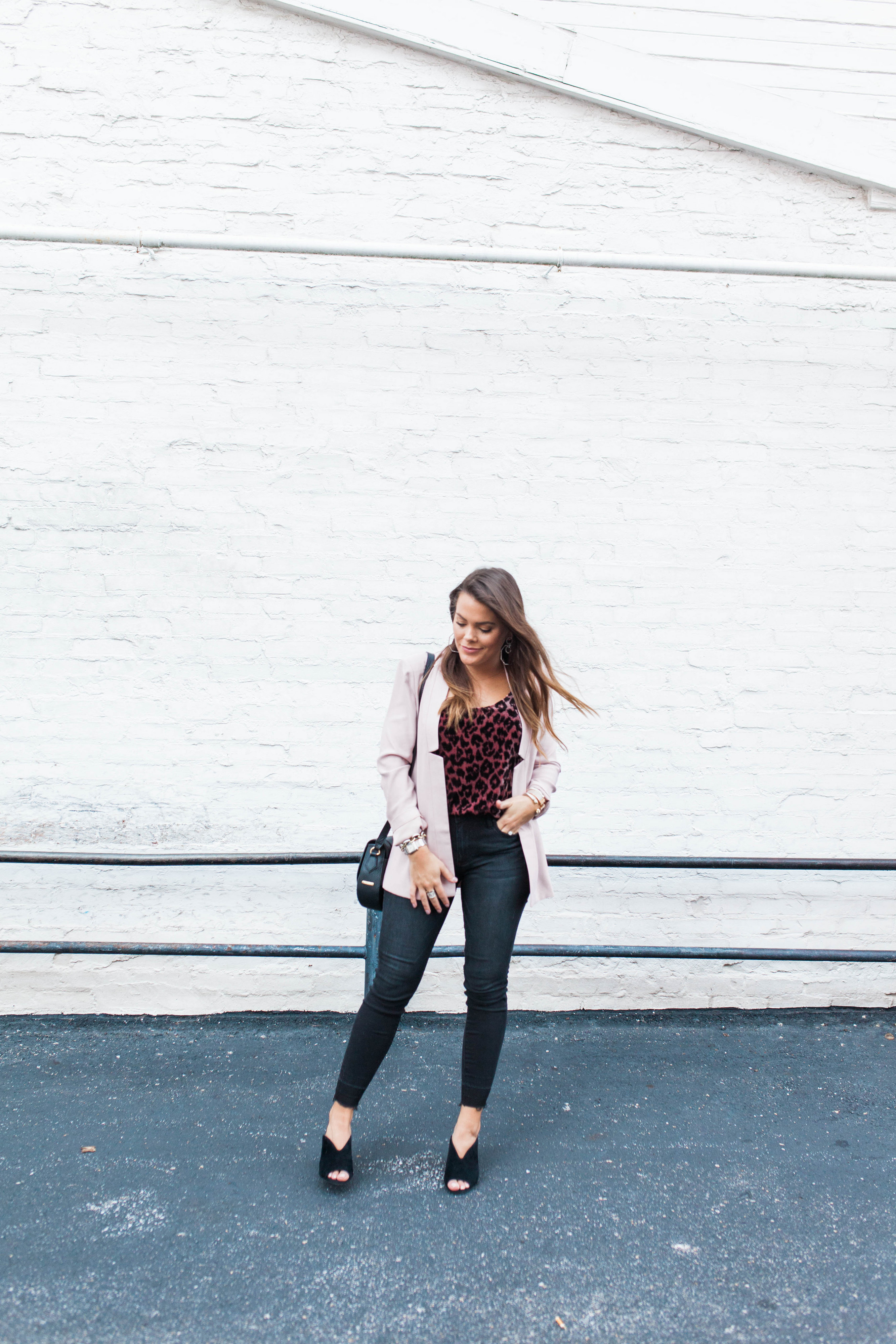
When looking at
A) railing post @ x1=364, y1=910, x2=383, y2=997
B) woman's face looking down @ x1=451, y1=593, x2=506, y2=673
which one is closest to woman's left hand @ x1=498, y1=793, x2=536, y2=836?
woman's face looking down @ x1=451, y1=593, x2=506, y2=673

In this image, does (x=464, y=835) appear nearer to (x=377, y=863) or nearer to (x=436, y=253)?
(x=377, y=863)

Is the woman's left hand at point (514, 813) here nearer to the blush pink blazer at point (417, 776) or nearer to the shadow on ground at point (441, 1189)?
the blush pink blazer at point (417, 776)

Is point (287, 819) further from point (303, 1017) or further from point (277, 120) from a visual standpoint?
point (277, 120)

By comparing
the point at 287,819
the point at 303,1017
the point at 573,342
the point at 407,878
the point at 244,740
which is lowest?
the point at 303,1017

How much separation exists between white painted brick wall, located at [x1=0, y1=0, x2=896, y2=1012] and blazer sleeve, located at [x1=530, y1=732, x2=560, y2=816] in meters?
1.04

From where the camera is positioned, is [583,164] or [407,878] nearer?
[407,878]

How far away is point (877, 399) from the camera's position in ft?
11.7

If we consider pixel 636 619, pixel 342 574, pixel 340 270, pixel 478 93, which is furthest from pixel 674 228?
pixel 342 574

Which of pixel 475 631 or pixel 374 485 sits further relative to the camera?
pixel 374 485

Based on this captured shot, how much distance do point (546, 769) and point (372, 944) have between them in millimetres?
1113

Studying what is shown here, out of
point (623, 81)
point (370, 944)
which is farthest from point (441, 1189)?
point (623, 81)

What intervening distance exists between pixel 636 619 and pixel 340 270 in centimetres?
177

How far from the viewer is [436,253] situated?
3365 millimetres

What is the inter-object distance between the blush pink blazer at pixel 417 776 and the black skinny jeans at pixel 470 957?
0.13 ft
